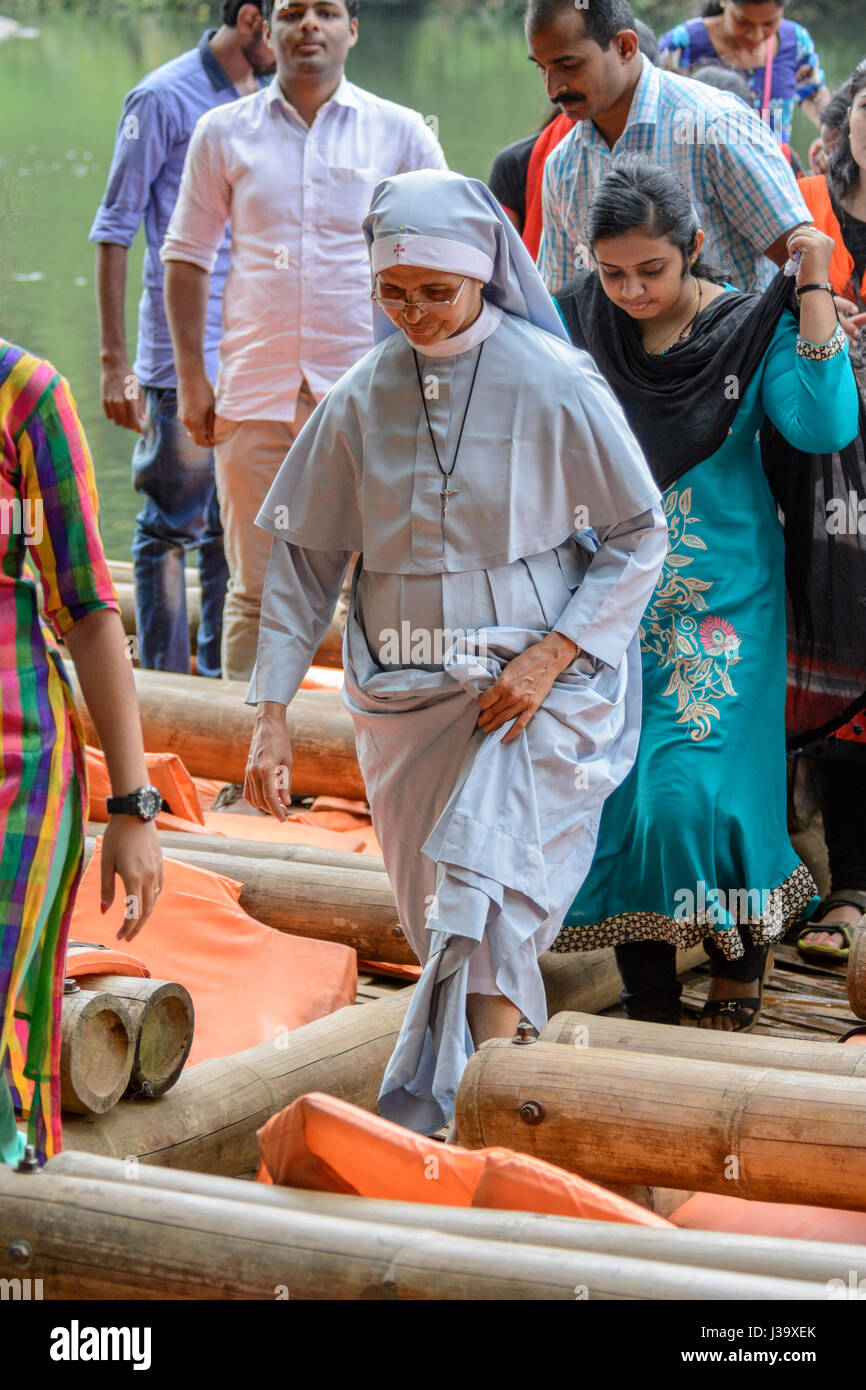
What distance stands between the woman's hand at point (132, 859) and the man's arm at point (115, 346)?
379 centimetres

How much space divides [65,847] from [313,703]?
309cm

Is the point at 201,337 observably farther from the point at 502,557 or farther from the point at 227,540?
the point at 502,557

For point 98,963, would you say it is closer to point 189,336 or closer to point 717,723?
point 717,723

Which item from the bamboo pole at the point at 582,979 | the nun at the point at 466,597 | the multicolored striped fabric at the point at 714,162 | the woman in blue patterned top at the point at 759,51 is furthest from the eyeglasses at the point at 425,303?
the woman in blue patterned top at the point at 759,51

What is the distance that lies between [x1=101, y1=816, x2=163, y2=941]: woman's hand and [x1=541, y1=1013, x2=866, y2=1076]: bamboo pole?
94 centimetres

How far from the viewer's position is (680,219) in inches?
145

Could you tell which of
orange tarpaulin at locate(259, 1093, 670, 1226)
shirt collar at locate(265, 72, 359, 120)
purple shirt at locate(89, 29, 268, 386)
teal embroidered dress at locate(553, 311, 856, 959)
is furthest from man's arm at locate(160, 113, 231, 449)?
orange tarpaulin at locate(259, 1093, 670, 1226)

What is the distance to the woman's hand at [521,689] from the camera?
3227mm

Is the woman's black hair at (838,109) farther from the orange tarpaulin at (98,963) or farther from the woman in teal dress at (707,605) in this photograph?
the orange tarpaulin at (98,963)

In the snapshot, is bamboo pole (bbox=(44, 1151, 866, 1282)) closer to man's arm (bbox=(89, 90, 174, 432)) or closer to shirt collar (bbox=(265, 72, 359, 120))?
shirt collar (bbox=(265, 72, 359, 120))

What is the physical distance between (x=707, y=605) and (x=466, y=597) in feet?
2.50

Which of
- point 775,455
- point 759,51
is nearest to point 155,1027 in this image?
point 775,455

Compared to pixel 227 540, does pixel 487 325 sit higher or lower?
higher
